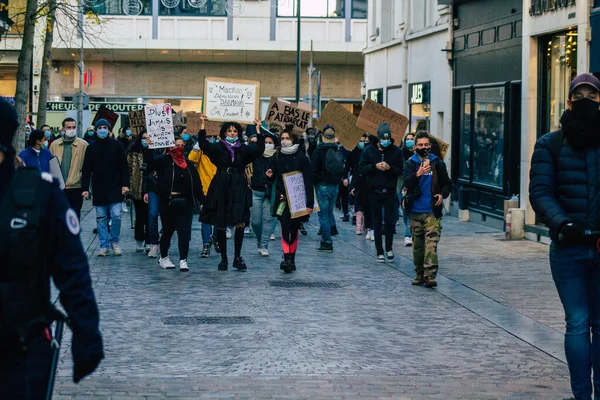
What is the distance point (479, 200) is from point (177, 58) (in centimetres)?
3229

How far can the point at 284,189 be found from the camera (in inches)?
568

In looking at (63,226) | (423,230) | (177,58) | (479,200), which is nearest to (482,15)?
(479,200)

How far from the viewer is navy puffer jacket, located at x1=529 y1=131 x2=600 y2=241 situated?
6.30 metres

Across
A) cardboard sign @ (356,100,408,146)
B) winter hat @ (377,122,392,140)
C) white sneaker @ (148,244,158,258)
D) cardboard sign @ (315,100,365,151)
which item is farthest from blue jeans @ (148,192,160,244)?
cardboard sign @ (315,100,365,151)

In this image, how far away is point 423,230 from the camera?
12.7 meters

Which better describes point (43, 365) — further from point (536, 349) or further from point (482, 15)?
point (482, 15)

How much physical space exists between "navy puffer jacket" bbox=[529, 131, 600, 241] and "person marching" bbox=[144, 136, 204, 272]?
8.06 m

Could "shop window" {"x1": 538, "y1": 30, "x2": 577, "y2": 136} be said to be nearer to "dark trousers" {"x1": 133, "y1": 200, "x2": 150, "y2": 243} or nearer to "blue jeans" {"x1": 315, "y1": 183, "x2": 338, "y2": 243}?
"blue jeans" {"x1": 315, "y1": 183, "x2": 338, "y2": 243}

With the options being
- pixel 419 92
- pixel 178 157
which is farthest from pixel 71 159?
pixel 419 92

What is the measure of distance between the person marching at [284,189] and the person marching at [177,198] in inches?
39.0

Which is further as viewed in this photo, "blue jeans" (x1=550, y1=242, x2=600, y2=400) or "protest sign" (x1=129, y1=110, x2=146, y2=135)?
"protest sign" (x1=129, y1=110, x2=146, y2=135)

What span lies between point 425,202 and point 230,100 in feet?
17.1

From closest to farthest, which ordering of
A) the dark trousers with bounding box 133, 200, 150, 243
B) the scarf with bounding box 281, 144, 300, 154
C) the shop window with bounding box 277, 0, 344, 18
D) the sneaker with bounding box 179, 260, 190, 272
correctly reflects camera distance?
the sneaker with bounding box 179, 260, 190, 272, the scarf with bounding box 281, 144, 300, 154, the dark trousers with bounding box 133, 200, 150, 243, the shop window with bounding box 277, 0, 344, 18

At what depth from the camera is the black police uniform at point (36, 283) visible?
3.93m
